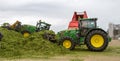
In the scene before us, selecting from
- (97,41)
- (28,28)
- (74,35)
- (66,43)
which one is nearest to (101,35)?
(97,41)

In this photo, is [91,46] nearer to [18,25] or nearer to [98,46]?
[98,46]

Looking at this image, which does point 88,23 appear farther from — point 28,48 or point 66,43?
point 28,48

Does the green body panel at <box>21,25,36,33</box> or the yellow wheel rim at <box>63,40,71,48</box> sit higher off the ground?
the green body panel at <box>21,25,36,33</box>

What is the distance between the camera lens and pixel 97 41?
22.8 metres

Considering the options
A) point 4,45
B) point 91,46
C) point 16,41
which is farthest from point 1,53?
point 91,46

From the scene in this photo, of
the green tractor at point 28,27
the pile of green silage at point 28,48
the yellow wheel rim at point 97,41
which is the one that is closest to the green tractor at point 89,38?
the yellow wheel rim at point 97,41

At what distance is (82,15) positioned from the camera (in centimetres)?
2916

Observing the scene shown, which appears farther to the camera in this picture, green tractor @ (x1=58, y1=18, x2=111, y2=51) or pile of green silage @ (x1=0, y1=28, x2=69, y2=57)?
green tractor @ (x1=58, y1=18, x2=111, y2=51)

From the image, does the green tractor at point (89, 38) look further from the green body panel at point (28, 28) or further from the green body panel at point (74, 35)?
the green body panel at point (28, 28)

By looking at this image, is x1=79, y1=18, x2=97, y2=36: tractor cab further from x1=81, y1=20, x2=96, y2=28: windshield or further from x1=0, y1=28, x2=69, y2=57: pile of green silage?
x1=0, y1=28, x2=69, y2=57: pile of green silage

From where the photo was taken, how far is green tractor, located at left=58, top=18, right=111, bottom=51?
891 inches

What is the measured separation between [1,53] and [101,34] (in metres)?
6.95

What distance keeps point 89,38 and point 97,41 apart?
0.54 metres

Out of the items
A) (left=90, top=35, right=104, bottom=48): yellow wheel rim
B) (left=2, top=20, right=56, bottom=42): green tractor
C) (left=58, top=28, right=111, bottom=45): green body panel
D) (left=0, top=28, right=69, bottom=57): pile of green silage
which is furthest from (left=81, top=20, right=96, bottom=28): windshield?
(left=2, top=20, right=56, bottom=42): green tractor
